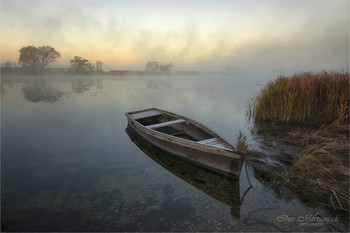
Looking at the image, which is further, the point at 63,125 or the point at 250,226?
the point at 63,125

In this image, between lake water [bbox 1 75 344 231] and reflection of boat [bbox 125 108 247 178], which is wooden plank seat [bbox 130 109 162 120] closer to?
reflection of boat [bbox 125 108 247 178]

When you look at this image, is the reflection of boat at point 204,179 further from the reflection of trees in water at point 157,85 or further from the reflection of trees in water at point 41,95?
the reflection of trees in water at point 157,85

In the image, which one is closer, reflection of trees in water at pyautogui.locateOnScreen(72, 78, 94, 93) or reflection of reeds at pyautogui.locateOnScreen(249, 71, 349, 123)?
reflection of reeds at pyautogui.locateOnScreen(249, 71, 349, 123)

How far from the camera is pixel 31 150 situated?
25.3ft

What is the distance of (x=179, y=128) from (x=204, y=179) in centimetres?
378

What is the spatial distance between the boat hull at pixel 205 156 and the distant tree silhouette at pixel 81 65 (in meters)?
68.8

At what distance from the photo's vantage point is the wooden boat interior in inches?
247

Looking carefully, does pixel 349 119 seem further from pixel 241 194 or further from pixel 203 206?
pixel 203 206

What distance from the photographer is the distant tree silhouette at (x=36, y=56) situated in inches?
1995

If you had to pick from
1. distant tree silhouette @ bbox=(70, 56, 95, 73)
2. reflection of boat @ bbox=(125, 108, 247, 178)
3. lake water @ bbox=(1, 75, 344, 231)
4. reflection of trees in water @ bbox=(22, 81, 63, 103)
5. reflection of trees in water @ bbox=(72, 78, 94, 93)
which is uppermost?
distant tree silhouette @ bbox=(70, 56, 95, 73)

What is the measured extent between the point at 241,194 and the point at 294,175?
72.0 inches

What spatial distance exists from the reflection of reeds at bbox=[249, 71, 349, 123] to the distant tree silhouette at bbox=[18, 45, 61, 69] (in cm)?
6304

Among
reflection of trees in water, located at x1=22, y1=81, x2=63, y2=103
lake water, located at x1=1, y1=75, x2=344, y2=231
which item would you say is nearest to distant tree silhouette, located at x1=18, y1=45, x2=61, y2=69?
reflection of trees in water, located at x1=22, y1=81, x2=63, y2=103

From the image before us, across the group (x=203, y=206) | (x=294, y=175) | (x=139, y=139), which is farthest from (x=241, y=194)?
(x=139, y=139)
